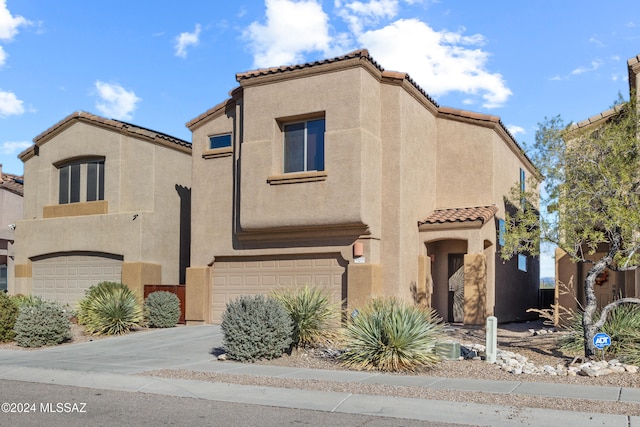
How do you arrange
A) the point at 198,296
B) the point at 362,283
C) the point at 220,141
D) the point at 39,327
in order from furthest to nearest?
1. the point at 220,141
2. the point at 198,296
3. the point at 362,283
4. the point at 39,327

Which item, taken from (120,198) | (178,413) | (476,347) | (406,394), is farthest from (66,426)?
(120,198)

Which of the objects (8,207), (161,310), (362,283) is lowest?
(161,310)

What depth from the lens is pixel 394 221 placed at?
20312 mm

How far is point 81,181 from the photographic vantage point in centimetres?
2691

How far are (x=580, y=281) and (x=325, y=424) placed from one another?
613 inches

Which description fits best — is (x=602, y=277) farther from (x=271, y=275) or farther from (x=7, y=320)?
(x=7, y=320)

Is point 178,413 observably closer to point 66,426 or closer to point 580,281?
point 66,426

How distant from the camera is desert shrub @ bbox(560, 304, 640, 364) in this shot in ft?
44.5

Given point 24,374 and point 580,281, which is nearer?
point 24,374

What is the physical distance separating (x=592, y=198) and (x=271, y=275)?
10.3m

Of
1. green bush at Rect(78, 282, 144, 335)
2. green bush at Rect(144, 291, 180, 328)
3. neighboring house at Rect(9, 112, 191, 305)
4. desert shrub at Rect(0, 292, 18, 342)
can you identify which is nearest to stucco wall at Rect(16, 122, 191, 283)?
neighboring house at Rect(9, 112, 191, 305)

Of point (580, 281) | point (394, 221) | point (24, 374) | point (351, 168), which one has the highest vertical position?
point (351, 168)

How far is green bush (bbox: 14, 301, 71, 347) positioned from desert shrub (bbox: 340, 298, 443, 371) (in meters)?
8.69

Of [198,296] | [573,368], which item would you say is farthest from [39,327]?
[573,368]
